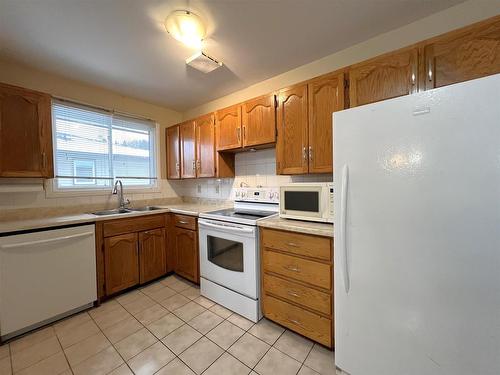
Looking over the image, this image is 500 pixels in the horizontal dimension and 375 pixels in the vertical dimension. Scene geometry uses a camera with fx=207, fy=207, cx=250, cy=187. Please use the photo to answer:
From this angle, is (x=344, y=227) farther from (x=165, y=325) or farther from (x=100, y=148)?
(x=100, y=148)

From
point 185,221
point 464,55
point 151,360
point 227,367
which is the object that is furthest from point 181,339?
point 464,55

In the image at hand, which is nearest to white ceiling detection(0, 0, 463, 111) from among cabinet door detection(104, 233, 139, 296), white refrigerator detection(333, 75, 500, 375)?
white refrigerator detection(333, 75, 500, 375)

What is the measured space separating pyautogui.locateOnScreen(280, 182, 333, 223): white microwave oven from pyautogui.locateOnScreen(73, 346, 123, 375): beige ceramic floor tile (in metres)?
1.58

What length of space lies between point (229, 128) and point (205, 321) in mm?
1941

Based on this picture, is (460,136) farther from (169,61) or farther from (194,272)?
(194,272)

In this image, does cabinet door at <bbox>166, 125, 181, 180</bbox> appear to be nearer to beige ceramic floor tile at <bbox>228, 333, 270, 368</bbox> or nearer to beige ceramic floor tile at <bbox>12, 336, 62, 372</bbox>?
beige ceramic floor tile at <bbox>12, 336, 62, 372</bbox>

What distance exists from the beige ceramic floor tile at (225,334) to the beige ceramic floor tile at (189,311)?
0.96ft

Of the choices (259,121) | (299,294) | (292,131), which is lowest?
(299,294)

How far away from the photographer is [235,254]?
194 cm

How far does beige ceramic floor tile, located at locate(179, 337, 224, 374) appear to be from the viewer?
139 centimetres

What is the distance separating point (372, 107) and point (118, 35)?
6.29 ft

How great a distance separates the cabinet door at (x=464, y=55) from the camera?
1.13 meters

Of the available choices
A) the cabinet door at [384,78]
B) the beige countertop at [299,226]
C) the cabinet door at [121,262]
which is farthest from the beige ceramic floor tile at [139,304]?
the cabinet door at [384,78]

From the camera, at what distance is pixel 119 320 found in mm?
1849
